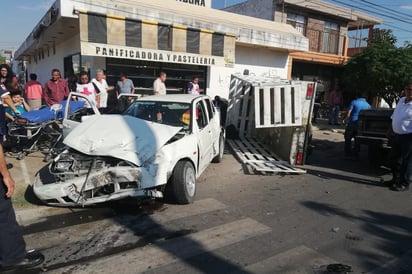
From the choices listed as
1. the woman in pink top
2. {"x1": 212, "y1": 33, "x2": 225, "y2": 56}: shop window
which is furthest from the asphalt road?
{"x1": 212, "y1": 33, "x2": 225, "y2": 56}: shop window

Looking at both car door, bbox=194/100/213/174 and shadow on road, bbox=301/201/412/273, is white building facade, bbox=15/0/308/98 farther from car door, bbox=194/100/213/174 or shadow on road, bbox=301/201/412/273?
shadow on road, bbox=301/201/412/273

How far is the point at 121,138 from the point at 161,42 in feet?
22.9

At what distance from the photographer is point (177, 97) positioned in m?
6.41

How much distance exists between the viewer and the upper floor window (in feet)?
64.5

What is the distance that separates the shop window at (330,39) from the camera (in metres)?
20.7

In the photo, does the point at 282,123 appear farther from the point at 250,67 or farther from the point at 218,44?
the point at 250,67

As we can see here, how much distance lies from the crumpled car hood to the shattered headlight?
225 millimetres

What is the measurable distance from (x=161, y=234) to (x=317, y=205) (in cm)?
262

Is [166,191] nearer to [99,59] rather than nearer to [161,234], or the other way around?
[161,234]

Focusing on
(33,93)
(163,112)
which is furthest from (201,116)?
(33,93)

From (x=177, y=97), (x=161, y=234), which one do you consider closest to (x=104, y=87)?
(x=177, y=97)

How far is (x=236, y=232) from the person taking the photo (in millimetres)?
4164

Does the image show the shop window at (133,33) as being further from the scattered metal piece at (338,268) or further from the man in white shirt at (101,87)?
the scattered metal piece at (338,268)

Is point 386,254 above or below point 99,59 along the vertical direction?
below
